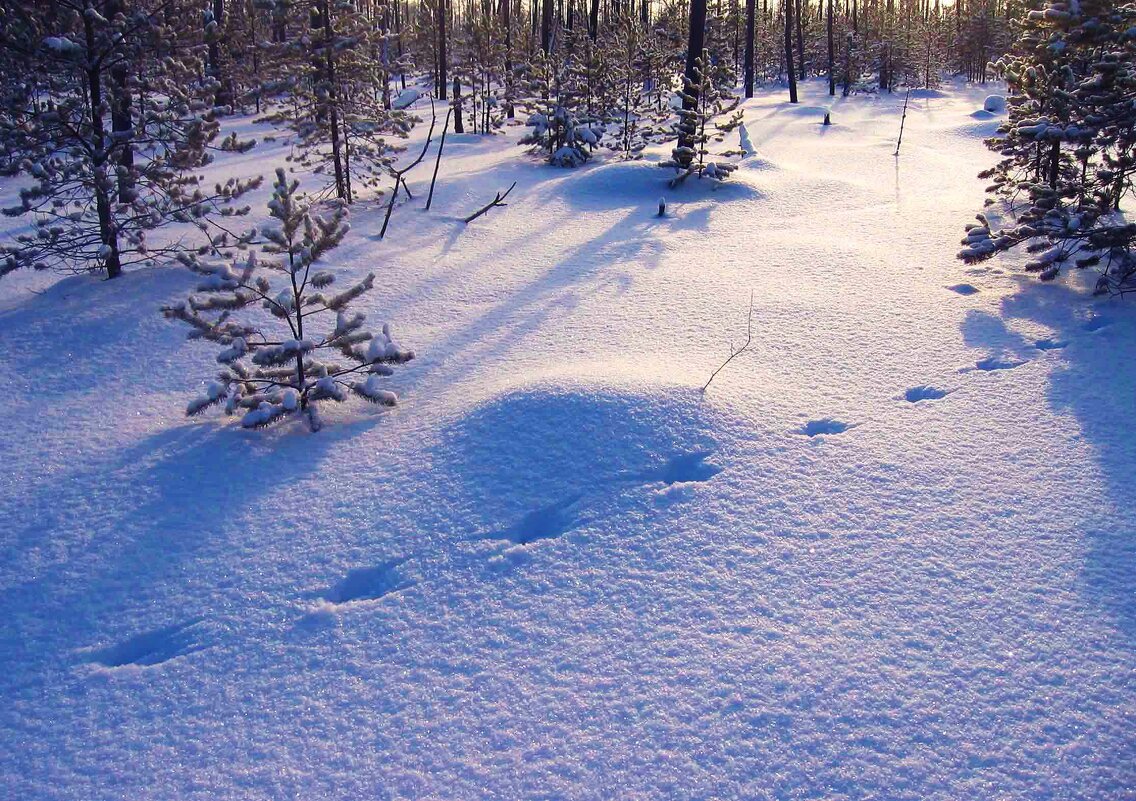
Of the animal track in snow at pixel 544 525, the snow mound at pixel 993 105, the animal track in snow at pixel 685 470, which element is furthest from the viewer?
the snow mound at pixel 993 105

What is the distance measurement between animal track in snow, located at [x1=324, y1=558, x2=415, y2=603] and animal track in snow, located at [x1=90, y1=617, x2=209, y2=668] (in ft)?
1.71

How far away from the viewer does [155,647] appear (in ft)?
9.75

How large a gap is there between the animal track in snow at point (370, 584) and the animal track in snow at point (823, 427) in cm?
233

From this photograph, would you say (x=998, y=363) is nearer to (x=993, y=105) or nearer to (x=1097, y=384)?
(x=1097, y=384)

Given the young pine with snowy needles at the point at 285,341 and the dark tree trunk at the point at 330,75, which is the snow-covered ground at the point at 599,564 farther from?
the dark tree trunk at the point at 330,75

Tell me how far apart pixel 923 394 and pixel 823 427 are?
2.85 feet

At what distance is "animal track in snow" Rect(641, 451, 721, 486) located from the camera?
383 cm

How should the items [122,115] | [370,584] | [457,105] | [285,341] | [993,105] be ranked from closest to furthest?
[370,584] → [285,341] → [122,115] → [457,105] → [993,105]

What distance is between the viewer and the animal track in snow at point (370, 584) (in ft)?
10.5

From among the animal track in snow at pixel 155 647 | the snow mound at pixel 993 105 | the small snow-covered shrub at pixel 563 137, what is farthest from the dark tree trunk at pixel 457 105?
the animal track in snow at pixel 155 647

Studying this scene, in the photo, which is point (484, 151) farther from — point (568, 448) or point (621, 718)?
point (621, 718)

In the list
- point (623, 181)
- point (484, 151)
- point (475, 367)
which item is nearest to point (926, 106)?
point (484, 151)

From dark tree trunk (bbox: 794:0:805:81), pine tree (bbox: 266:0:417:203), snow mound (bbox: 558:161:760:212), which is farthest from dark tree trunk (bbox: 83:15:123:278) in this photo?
dark tree trunk (bbox: 794:0:805:81)

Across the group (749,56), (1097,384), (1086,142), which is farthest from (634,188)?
(749,56)
